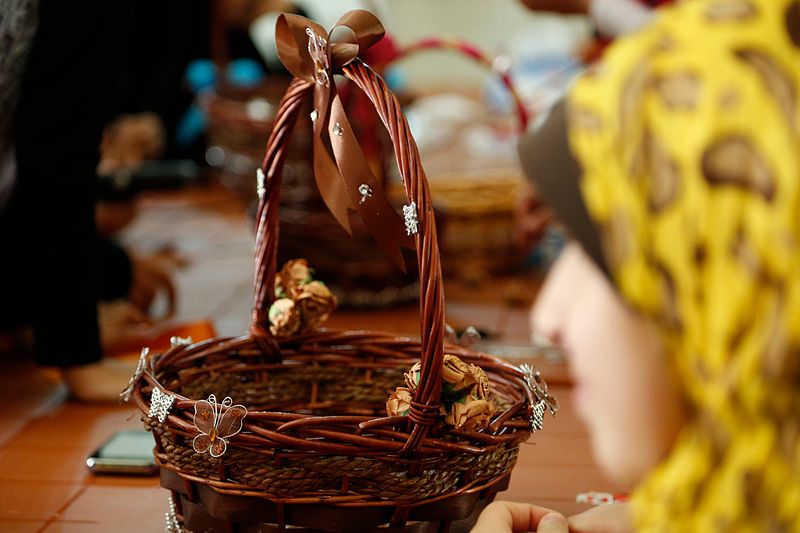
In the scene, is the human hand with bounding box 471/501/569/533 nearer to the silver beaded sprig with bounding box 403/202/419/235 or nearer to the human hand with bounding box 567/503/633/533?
the human hand with bounding box 567/503/633/533

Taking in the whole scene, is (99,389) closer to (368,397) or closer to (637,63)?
(368,397)

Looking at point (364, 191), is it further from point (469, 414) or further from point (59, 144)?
point (59, 144)

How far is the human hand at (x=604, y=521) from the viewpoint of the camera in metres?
0.92

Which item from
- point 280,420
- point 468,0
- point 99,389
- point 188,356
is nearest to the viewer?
point 280,420

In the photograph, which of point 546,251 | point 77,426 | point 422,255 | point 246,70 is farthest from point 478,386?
point 246,70

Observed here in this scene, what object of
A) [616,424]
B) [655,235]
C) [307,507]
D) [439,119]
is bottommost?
[439,119]

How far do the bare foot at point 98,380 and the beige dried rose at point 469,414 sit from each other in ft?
2.47

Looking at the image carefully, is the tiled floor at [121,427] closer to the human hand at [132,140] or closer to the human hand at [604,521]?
the human hand at [604,521]

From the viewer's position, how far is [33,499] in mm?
1231

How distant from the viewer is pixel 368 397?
117 centimetres

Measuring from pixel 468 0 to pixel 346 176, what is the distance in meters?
3.69

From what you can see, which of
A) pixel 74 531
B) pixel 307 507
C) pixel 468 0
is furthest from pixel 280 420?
pixel 468 0

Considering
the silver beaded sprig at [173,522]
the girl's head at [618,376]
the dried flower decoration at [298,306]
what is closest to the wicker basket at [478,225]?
the dried flower decoration at [298,306]

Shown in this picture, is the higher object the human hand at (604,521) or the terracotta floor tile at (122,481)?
the human hand at (604,521)
